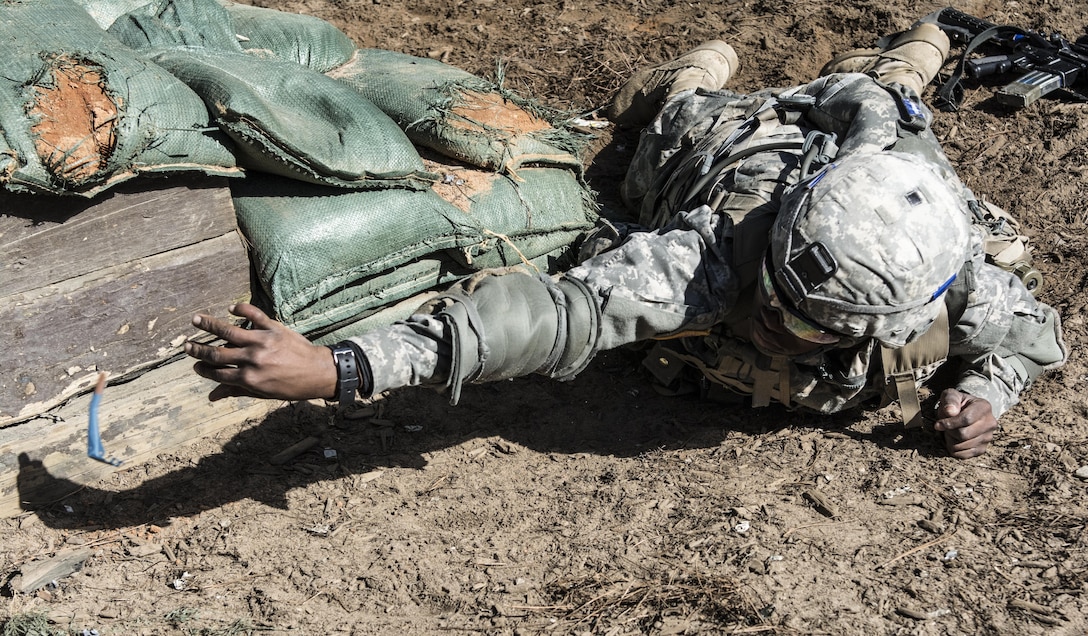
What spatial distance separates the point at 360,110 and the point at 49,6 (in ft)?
3.26

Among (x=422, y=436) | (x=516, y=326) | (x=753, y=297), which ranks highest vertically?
(x=516, y=326)

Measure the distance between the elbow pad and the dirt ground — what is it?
0.60m

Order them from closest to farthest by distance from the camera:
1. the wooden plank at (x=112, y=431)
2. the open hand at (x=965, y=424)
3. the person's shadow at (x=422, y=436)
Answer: the wooden plank at (x=112, y=431)
the person's shadow at (x=422, y=436)
the open hand at (x=965, y=424)

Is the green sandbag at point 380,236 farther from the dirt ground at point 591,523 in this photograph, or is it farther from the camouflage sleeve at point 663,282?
the camouflage sleeve at point 663,282

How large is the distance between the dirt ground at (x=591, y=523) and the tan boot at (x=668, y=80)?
61.6 inches

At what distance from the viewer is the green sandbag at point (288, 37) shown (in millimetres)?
3848

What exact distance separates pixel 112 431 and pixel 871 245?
7.66 ft

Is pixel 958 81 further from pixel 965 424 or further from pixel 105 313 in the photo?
pixel 105 313

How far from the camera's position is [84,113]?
2.74 meters

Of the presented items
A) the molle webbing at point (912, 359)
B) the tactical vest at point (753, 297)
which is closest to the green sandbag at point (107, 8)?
the tactical vest at point (753, 297)

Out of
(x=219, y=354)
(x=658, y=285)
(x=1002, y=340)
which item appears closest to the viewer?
(x=219, y=354)

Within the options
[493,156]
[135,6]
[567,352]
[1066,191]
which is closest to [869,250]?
[567,352]

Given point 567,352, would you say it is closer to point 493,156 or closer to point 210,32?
point 493,156

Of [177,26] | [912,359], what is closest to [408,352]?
[912,359]
